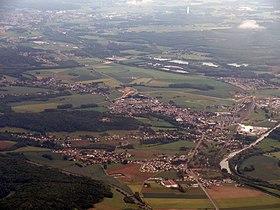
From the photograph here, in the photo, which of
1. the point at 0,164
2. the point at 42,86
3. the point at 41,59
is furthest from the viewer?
the point at 41,59

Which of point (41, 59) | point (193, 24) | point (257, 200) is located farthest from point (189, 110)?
point (193, 24)

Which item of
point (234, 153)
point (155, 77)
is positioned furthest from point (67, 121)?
point (155, 77)

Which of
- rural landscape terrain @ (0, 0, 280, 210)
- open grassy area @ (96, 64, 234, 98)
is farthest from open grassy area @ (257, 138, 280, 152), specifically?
open grassy area @ (96, 64, 234, 98)

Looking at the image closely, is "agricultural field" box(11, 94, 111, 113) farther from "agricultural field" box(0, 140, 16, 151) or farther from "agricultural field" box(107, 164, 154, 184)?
"agricultural field" box(107, 164, 154, 184)

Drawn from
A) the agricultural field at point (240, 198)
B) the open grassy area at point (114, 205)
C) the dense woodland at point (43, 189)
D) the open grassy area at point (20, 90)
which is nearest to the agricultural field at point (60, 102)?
the open grassy area at point (20, 90)

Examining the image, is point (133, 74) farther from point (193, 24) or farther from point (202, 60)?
point (193, 24)

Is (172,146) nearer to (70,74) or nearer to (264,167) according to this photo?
(264,167)

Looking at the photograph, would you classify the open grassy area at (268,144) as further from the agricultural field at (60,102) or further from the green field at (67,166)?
the agricultural field at (60,102)
